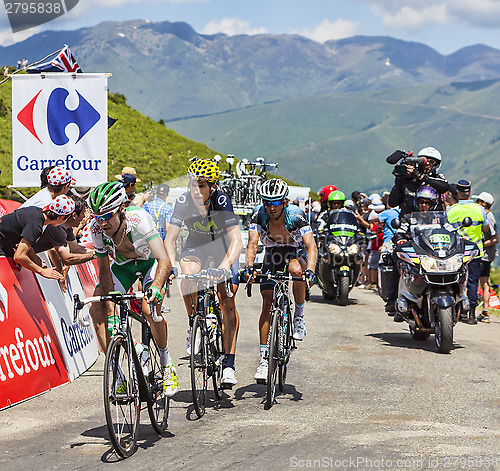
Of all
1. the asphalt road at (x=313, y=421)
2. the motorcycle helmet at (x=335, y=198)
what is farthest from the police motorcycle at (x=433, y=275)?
the motorcycle helmet at (x=335, y=198)

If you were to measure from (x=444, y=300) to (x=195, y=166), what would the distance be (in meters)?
4.41

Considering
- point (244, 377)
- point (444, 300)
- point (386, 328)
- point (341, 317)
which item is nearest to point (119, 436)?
point (244, 377)

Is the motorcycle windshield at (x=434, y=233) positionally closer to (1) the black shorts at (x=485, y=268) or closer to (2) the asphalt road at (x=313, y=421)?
(2) the asphalt road at (x=313, y=421)

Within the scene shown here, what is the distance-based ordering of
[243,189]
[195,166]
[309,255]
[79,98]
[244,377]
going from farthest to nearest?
[243,189]
[79,98]
[244,377]
[309,255]
[195,166]

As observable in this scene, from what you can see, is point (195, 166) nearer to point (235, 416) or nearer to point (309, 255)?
point (309, 255)

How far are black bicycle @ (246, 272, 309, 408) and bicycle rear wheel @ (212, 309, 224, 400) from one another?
44 cm

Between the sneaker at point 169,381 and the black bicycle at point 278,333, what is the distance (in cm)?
99

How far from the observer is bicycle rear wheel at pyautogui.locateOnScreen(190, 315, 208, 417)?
23.4ft

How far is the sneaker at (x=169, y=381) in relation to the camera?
6824 mm

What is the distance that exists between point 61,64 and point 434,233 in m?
8.43

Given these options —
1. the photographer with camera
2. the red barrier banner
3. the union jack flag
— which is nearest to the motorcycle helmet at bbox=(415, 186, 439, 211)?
the photographer with camera

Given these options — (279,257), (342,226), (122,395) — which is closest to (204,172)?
(279,257)

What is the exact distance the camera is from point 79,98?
1357 centimetres

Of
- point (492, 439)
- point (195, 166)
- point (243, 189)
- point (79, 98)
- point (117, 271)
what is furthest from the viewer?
→ point (243, 189)
